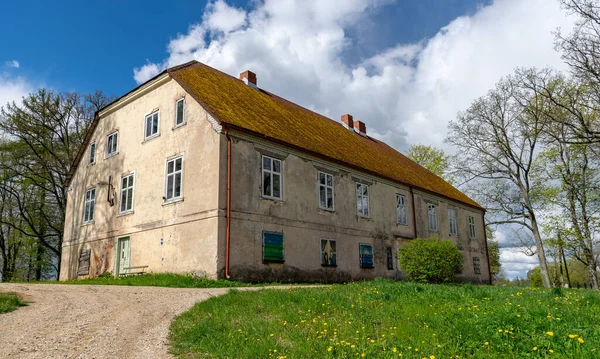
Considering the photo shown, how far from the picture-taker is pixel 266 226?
54.1 ft

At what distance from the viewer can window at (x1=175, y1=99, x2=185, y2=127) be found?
710 inches

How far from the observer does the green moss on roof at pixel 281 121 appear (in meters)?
17.5

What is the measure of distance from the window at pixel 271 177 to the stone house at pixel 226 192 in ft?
0.16

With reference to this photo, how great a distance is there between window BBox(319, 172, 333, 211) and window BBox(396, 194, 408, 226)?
5936 millimetres

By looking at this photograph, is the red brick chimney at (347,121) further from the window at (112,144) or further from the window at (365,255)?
the window at (112,144)

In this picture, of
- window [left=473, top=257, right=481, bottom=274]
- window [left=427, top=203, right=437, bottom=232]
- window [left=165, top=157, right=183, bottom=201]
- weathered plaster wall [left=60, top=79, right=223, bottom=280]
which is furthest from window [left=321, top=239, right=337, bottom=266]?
window [left=473, top=257, right=481, bottom=274]

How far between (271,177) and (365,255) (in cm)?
669

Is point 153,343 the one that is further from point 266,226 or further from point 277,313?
point 266,226

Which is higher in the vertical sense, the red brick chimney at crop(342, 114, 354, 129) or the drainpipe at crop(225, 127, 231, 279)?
the red brick chimney at crop(342, 114, 354, 129)

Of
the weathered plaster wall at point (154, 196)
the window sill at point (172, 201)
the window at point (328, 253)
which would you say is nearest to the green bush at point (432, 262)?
the window at point (328, 253)

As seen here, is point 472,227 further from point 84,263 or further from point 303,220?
point 84,263

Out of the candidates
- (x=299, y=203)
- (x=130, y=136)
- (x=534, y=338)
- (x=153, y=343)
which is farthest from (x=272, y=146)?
(x=534, y=338)

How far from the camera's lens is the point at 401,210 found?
974 inches

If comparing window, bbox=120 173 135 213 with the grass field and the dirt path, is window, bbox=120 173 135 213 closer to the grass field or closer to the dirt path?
the grass field
